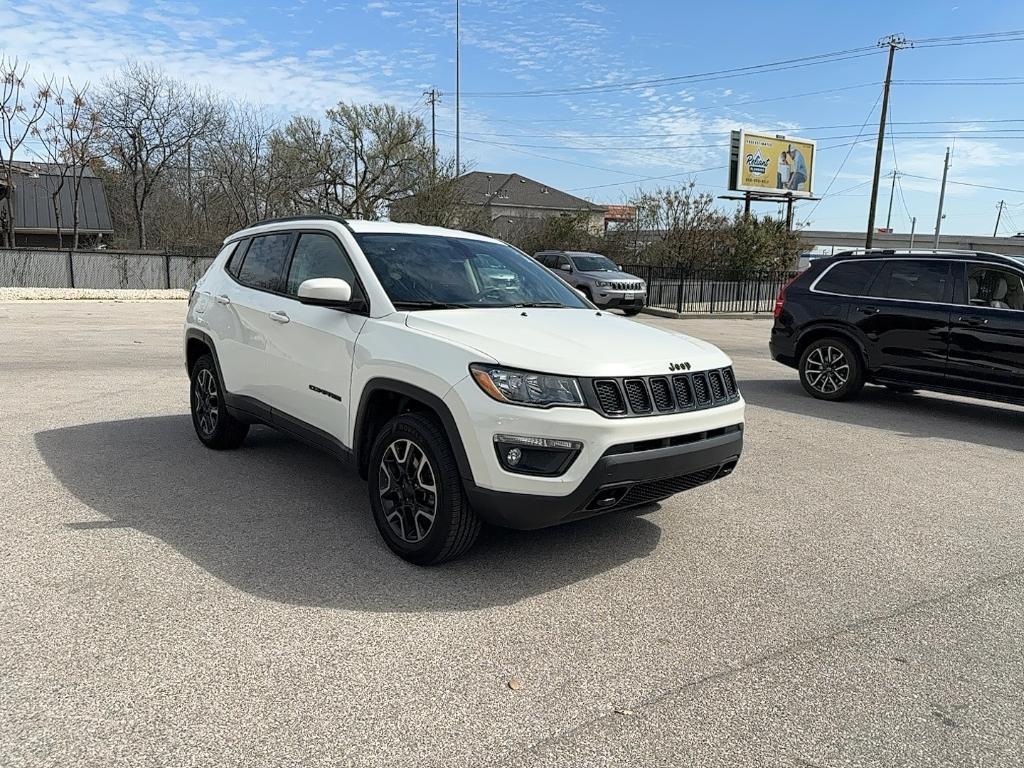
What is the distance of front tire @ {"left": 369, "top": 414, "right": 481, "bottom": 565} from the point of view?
367 cm

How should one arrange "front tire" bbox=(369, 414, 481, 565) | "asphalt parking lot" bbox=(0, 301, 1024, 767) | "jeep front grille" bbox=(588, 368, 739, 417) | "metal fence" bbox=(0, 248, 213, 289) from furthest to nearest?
"metal fence" bbox=(0, 248, 213, 289) < "front tire" bbox=(369, 414, 481, 565) < "jeep front grille" bbox=(588, 368, 739, 417) < "asphalt parking lot" bbox=(0, 301, 1024, 767)

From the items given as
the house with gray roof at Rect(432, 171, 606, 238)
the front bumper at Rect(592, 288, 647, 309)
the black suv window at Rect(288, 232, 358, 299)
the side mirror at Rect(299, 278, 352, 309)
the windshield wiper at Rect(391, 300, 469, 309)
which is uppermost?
the house with gray roof at Rect(432, 171, 606, 238)

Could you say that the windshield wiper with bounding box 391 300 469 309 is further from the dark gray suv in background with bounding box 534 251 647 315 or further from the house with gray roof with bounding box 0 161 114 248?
the house with gray roof with bounding box 0 161 114 248

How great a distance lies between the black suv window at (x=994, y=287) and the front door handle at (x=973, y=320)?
181mm

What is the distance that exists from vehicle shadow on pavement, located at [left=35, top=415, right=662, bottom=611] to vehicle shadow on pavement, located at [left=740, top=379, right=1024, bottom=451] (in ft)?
15.4

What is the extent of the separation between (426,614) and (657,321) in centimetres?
2066

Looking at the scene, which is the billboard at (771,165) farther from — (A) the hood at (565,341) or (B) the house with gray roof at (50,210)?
(A) the hood at (565,341)

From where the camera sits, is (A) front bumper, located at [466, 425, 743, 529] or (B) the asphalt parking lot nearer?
(B) the asphalt parking lot

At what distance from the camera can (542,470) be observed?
3.50 metres

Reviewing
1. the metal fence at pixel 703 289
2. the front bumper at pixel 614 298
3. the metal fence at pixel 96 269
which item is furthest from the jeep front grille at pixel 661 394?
the metal fence at pixel 96 269

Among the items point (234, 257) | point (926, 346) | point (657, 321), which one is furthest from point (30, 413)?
point (657, 321)

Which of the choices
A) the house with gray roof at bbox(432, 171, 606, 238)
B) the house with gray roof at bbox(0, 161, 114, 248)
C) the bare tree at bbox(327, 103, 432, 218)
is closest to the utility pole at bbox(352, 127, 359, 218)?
the bare tree at bbox(327, 103, 432, 218)

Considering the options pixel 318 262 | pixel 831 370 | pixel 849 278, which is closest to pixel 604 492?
pixel 318 262

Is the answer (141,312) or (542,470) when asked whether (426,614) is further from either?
(141,312)
